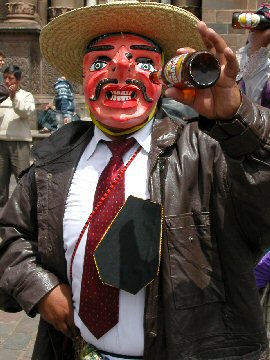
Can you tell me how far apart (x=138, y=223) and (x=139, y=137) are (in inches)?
13.4

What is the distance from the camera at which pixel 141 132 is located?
7.69 feet

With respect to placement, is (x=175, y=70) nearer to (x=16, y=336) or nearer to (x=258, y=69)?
(x=258, y=69)

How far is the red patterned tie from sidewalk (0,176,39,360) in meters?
2.27

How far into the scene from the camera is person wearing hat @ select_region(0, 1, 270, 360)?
2080 mm

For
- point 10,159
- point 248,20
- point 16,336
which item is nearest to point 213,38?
point 248,20

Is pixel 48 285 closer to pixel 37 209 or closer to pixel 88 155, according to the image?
pixel 37 209

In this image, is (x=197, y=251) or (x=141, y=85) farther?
(x=141, y=85)

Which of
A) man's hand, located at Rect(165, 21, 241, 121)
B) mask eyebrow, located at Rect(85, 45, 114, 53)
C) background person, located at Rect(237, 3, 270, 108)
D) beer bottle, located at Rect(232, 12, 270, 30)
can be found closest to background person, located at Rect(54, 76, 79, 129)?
background person, located at Rect(237, 3, 270, 108)

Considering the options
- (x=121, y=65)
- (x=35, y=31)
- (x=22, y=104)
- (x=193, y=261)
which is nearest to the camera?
(x=193, y=261)

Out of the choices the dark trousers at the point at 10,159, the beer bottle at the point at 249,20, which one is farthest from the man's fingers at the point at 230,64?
the dark trousers at the point at 10,159

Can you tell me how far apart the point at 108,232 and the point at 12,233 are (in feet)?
1.39

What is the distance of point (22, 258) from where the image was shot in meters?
2.35

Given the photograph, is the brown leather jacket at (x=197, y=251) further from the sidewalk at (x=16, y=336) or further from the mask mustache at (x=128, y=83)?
the sidewalk at (x=16, y=336)

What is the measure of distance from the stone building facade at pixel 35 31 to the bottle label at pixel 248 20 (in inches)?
367
